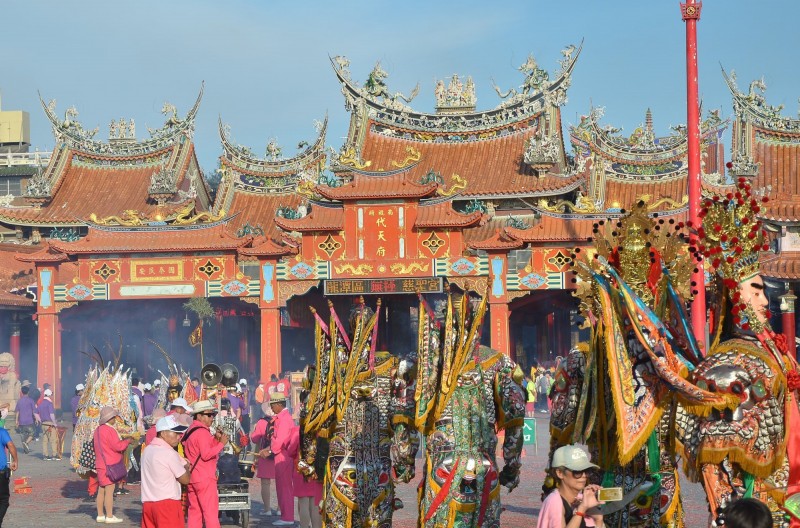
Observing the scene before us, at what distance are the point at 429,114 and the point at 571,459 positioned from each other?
34.8 metres

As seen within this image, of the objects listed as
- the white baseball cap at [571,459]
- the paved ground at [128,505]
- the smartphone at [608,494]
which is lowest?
the paved ground at [128,505]

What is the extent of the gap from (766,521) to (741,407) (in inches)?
60.3

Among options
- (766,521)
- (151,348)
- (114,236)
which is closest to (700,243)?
(766,521)

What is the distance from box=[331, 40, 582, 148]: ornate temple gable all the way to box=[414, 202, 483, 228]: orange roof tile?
786 centimetres

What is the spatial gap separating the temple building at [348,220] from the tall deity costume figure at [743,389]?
22.0 meters

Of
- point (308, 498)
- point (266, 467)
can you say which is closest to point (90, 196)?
point (266, 467)

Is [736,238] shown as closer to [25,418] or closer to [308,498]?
[308,498]

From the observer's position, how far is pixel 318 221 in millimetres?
32281

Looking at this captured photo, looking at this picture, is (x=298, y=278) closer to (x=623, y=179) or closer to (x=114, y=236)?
(x=114, y=236)

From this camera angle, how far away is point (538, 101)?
39.3 metres

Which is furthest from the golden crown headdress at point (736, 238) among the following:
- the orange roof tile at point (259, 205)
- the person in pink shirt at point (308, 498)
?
the orange roof tile at point (259, 205)

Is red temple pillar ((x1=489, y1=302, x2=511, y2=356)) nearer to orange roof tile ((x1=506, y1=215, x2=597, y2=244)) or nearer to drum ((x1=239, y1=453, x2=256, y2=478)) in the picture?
orange roof tile ((x1=506, y1=215, x2=597, y2=244))

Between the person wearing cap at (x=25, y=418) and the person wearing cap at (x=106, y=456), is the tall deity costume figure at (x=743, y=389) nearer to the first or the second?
the person wearing cap at (x=106, y=456)

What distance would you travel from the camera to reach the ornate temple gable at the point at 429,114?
39531 mm
